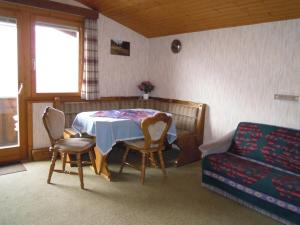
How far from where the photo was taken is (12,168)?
11.5ft

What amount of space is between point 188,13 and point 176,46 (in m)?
0.93

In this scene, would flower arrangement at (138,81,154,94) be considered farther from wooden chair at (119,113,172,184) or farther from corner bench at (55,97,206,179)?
wooden chair at (119,113,172,184)

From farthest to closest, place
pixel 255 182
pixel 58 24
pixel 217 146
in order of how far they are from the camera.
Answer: pixel 58 24 → pixel 217 146 → pixel 255 182

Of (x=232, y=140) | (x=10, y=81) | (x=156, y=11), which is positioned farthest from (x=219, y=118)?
(x=10, y=81)

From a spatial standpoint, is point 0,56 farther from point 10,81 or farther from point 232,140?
point 232,140

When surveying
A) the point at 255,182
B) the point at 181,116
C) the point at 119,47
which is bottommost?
the point at 255,182

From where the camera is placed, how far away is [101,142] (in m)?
3.04

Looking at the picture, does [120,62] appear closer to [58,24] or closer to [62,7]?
[58,24]

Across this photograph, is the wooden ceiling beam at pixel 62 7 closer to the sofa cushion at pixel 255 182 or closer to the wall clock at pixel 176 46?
the wall clock at pixel 176 46

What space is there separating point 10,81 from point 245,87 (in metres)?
3.36

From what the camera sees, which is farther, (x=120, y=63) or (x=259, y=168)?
(x=120, y=63)

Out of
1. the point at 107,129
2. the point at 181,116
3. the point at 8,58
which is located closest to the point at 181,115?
the point at 181,116

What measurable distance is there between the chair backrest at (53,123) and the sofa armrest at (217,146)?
1739mm

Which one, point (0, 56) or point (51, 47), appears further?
point (51, 47)
